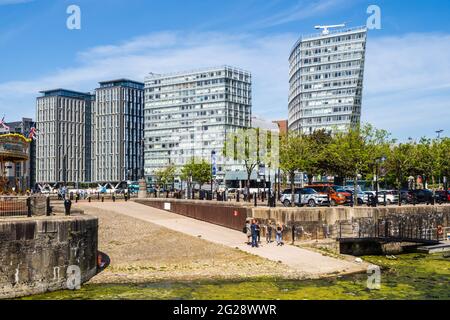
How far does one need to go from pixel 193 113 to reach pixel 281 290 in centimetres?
15661

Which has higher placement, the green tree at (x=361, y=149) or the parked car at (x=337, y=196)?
the green tree at (x=361, y=149)

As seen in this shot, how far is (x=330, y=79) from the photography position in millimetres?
153750

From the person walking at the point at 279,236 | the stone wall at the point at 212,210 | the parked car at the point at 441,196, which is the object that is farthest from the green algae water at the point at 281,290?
the parked car at the point at 441,196

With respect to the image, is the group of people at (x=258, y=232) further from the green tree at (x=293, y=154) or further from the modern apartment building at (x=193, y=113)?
the modern apartment building at (x=193, y=113)

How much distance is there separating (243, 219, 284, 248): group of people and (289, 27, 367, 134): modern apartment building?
106 meters

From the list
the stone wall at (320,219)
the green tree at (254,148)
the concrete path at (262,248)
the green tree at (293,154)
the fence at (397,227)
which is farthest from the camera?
the green tree at (254,148)

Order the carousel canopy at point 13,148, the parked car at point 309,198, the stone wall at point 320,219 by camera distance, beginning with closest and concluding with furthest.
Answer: the carousel canopy at point 13,148, the stone wall at point 320,219, the parked car at point 309,198

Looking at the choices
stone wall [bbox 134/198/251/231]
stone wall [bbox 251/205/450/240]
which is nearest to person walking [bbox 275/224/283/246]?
stone wall [bbox 251/205/450/240]

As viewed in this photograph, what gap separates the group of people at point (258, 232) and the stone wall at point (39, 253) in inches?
504

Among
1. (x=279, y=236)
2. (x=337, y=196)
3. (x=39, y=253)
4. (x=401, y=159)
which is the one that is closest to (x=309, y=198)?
(x=337, y=196)

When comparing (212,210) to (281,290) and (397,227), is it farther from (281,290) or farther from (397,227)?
(281,290)

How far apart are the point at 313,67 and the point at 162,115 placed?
2312 inches

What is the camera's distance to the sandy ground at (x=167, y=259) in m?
29.7

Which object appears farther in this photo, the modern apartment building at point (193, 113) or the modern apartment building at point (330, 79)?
the modern apartment building at point (193, 113)
